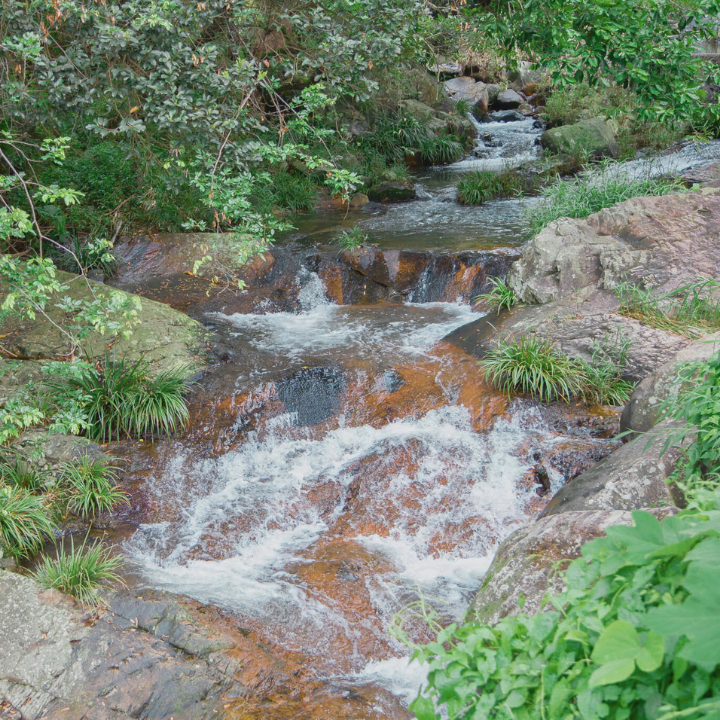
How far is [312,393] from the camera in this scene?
6844 mm

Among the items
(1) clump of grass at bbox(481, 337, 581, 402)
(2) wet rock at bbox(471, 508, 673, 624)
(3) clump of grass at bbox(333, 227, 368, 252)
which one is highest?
(3) clump of grass at bbox(333, 227, 368, 252)

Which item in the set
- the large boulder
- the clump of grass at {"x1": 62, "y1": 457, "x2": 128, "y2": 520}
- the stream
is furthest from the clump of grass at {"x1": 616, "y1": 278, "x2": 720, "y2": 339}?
the large boulder

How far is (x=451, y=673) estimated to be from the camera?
1694mm

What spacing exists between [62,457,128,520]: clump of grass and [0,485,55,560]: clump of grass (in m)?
0.31

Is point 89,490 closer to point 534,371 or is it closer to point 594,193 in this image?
point 534,371

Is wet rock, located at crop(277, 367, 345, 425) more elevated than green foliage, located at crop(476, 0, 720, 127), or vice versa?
green foliage, located at crop(476, 0, 720, 127)

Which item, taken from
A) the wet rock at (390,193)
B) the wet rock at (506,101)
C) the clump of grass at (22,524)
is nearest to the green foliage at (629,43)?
the clump of grass at (22,524)

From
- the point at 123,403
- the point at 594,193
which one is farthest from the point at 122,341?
the point at 594,193

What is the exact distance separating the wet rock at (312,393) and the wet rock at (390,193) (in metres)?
8.21

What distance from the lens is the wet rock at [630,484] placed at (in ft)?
13.7

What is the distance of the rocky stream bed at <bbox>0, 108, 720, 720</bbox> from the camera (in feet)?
12.3

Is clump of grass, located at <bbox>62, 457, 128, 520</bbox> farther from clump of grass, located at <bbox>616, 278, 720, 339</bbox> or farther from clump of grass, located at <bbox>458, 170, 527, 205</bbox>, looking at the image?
clump of grass, located at <bbox>458, 170, 527, 205</bbox>

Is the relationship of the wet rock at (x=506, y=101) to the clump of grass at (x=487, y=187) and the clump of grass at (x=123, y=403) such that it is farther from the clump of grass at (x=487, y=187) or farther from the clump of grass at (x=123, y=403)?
the clump of grass at (x=123, y=403)

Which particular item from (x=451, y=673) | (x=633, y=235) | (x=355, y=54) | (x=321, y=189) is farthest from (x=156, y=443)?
(x=321, y=189)
